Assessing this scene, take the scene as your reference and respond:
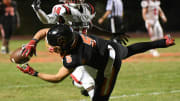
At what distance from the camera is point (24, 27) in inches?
1368

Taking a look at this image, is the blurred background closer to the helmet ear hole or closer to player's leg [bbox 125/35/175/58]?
player's leg [bbox 125/35/175/58]

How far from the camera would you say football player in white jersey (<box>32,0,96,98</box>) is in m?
6.18

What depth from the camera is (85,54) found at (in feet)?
17.6

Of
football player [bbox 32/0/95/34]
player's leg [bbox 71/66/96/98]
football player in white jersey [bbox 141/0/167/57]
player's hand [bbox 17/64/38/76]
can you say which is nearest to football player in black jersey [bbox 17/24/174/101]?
player's hand [bbox 17/64/38/76]

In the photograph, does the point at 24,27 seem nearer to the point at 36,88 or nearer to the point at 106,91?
the point at 36,88

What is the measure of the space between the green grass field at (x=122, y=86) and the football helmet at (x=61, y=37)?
7.94ft

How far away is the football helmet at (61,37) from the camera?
5.25 m

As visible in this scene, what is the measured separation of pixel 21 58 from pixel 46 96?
2441 mm

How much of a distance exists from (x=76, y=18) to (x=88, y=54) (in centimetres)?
227

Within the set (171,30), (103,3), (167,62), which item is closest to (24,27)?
(103,3)

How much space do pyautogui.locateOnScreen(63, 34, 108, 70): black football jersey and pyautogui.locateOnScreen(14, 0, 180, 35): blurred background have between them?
27239mm

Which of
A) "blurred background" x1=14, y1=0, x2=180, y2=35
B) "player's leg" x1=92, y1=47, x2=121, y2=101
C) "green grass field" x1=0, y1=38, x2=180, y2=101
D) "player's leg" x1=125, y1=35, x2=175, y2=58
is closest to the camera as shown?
"player's leg" x1=92, y1=47, x2=121, y2=101

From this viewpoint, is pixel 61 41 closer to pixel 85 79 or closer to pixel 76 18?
pixel 85 79

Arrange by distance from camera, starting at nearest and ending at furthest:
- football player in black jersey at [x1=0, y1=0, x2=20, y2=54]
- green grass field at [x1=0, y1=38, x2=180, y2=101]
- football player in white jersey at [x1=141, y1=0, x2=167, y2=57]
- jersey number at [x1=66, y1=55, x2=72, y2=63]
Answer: jersey number at [x1=66, y1=55, x2=72, y2=63]
green grass field at [x1=0, y1=38, x2=180, y2=101]
football player in white jersey at [x1=141, y1=0, x2=167, y2=57]
football player in black jersey at [x1=0, y1=0, x2=20, y2=54]
